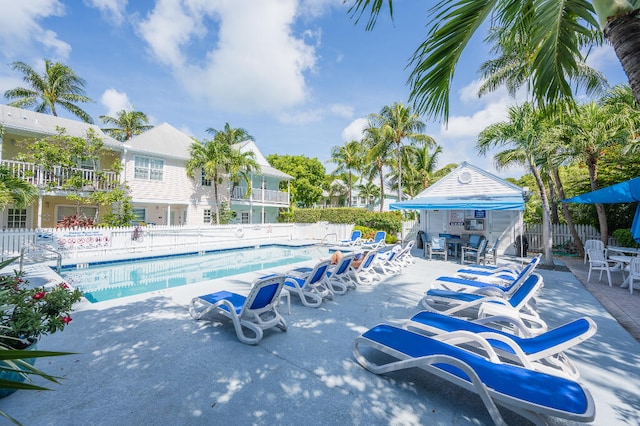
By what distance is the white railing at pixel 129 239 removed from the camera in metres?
10.6

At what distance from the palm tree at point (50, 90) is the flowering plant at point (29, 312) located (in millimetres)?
30973

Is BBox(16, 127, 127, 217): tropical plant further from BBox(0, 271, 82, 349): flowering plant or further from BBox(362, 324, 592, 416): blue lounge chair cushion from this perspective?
BBox(362, 324, 592, 416): blue lounge chair cushion

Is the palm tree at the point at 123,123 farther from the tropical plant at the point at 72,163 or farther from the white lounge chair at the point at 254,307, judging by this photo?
the white lounge chair at the point at 254,307

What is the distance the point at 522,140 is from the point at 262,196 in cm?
1948

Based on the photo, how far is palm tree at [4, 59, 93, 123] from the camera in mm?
23362

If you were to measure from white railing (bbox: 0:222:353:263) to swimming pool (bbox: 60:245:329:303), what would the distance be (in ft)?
3.42

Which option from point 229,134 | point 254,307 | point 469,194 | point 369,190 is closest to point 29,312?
point 254,307

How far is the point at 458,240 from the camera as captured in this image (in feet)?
43.3

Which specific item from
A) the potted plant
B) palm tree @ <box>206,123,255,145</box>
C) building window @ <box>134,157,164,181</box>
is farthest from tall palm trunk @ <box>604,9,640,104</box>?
palm tree @ <box>206,123,255,145</box>

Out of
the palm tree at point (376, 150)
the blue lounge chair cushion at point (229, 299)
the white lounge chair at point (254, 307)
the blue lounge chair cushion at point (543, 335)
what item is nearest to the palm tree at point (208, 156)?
the palm tree at point (376, 150)

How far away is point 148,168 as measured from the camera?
18.7m

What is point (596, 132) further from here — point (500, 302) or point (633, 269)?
point (500, 302)

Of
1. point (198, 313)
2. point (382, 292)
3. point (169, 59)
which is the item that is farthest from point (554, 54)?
point (169, 59)

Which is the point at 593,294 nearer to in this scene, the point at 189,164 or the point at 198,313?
the point at 198,313
